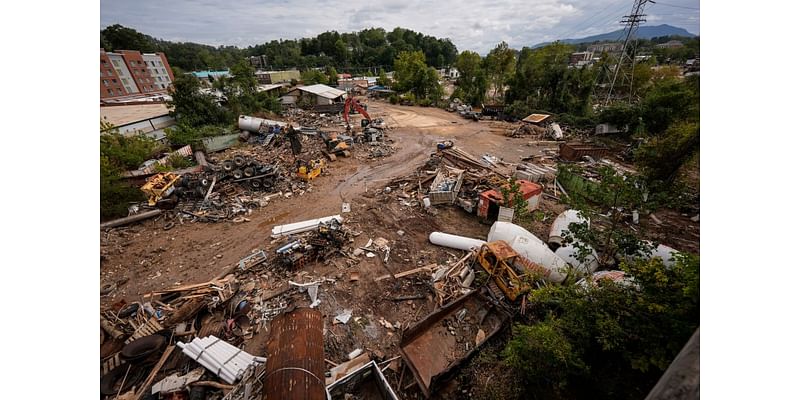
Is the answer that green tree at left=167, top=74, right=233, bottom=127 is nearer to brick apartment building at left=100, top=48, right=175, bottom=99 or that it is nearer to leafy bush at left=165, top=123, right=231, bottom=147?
leafy bush at left=165, top=123, right=231, bottom=147

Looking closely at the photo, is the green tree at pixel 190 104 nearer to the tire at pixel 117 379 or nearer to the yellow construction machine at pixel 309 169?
the yellow construction machine at pixel 309 169

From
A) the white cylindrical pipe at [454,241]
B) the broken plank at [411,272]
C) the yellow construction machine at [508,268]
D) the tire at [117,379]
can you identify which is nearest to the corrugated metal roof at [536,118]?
the white cylindrical pipe at [454,241]

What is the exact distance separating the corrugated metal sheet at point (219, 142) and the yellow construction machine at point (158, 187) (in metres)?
6.93

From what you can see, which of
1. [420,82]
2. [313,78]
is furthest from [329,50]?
[420,82]

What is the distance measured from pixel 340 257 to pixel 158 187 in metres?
9.98

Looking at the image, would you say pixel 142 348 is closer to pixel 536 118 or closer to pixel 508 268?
pixel 508 268

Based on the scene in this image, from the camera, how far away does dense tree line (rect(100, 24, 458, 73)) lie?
64.0 m

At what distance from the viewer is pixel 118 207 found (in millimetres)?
11531

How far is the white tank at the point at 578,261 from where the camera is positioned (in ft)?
24.6

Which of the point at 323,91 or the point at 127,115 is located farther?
the point at 323,91

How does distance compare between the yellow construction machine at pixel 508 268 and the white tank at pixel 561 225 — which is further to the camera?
the white tank at pixel 561 225

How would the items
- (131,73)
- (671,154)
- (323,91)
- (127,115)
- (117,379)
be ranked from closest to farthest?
(117,379) → (671,154) → (127,115) → (323,91) → (131,73)

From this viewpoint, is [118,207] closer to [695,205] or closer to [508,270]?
[508,270]

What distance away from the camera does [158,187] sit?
12633mm
